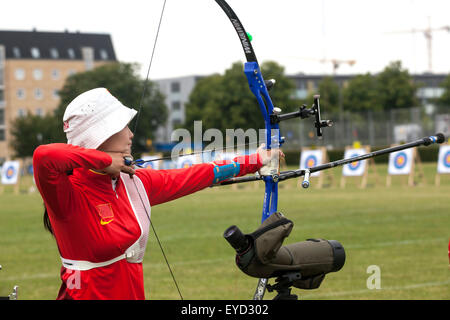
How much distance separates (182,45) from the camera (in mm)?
3188

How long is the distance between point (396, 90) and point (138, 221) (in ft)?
168

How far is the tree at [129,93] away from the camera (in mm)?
3236

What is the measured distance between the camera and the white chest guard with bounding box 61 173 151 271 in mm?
2676

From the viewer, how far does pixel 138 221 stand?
2.74 meters

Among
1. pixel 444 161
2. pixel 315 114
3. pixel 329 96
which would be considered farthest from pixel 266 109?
pixel 329 96

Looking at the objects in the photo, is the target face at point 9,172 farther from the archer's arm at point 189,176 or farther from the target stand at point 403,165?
the archer's arm at point 189,176

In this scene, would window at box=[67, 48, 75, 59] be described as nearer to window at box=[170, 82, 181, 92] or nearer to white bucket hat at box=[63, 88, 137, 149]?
window at box=[170, 82, 181, 92]

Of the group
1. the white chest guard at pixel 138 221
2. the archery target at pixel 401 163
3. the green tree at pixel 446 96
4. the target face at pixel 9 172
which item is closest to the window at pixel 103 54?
the white chest guard at pixel 138 221

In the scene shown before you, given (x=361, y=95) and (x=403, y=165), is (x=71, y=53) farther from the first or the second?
(x=361, y=95)

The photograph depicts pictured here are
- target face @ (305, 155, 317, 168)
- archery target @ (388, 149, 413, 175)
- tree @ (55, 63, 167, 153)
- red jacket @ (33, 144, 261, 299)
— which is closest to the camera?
red jacket @ (33, 144, 261, 299)

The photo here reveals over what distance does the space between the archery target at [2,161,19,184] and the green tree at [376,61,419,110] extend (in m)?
31.1

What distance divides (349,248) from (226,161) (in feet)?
20.6

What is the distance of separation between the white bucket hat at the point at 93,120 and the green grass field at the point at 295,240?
1210 mm

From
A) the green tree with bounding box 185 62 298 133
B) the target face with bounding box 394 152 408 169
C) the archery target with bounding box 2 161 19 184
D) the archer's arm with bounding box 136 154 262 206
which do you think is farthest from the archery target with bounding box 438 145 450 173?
the archer's arm with bounding box 136 154 262 206
